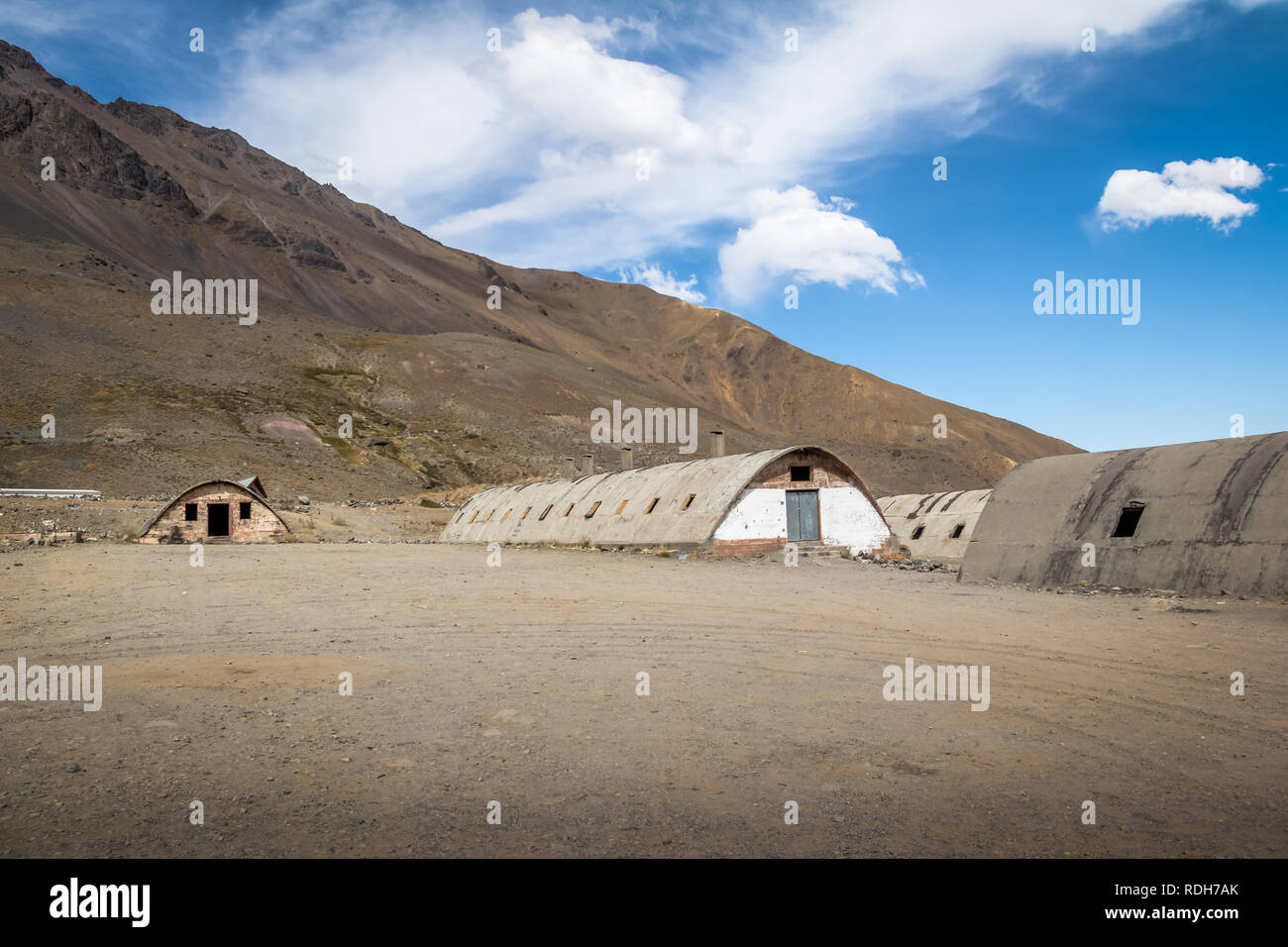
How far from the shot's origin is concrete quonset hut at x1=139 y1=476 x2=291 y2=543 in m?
31.5

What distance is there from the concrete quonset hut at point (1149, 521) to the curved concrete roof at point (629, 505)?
946 cm

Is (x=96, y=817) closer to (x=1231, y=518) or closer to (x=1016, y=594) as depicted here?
(x=1016, y=594)

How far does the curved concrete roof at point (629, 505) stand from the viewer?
88.5 feet

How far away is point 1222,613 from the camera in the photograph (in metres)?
12.3

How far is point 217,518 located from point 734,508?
70.0 ft

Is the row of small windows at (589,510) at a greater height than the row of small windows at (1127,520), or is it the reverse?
the row of small windows at (589,510)

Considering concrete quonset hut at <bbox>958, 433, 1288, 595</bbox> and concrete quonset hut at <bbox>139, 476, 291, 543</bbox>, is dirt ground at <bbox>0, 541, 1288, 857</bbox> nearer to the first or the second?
concrete quonset hut at <bbox>958, 433, 1288, 595</bbox>

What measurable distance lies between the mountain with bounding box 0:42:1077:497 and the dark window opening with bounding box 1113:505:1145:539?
48504mm

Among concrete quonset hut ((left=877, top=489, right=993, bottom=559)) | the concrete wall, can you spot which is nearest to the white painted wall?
the concrete wall

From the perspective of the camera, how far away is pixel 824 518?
93.0 ft

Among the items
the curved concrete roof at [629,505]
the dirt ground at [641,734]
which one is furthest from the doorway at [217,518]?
the dirt ground at [641,734]

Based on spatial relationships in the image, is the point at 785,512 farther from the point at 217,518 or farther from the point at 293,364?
the point at 293,364

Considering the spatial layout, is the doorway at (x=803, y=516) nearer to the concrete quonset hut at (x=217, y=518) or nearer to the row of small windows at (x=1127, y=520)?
the row of small windows at (x=1127, y=520)
